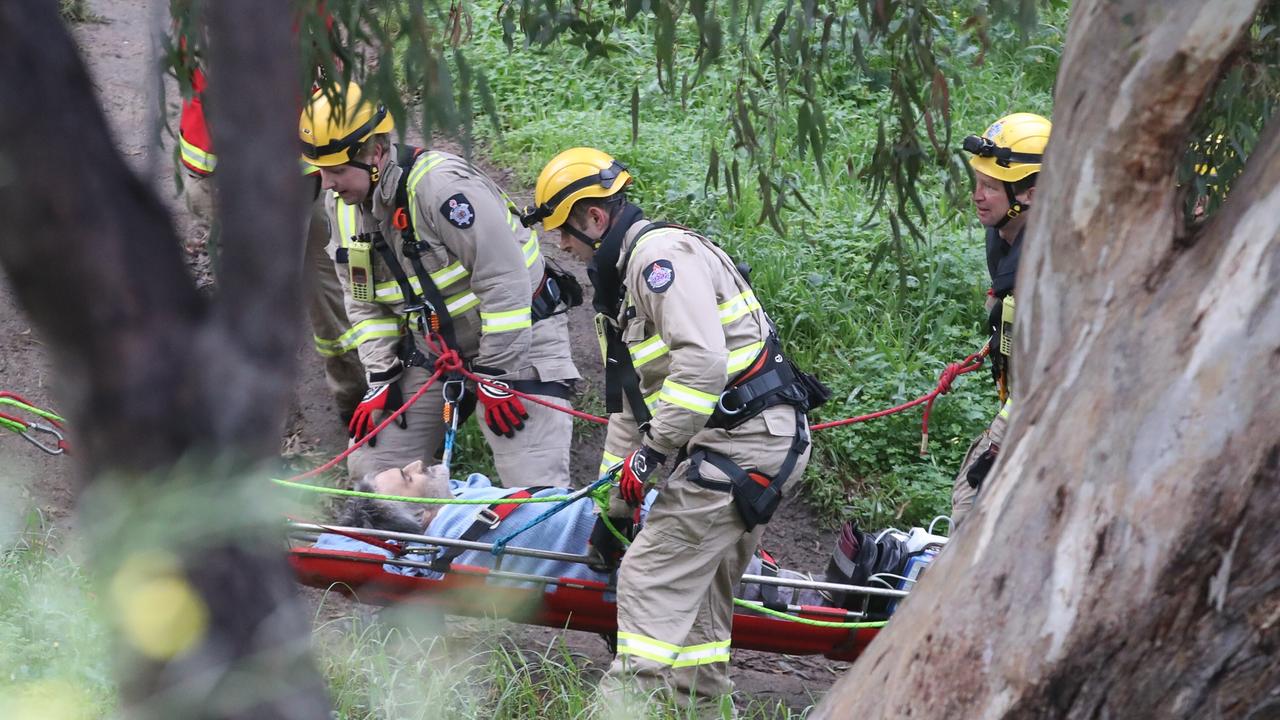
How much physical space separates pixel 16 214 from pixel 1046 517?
4.99 ft

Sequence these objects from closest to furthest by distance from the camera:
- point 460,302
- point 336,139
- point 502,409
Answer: point 336,139
point 502,409
point 460,302

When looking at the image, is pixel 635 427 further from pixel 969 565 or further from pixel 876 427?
pixel 969 565

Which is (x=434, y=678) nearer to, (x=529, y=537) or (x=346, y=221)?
(x=529, y=537)

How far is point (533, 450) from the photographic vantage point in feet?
17.7

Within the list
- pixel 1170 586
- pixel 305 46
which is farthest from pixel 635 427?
pixel 1170 586

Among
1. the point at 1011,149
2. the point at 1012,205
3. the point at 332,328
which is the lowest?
the point at 332,328

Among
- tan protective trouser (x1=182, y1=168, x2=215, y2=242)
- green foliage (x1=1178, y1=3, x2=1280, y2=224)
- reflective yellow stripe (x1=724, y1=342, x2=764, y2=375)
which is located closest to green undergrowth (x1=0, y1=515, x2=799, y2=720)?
reflective yellow stripe (x1=724, y1=342, x2=764, y2=375)

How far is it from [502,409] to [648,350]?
1100 millimetres

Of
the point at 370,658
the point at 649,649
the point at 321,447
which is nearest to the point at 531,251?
the point at 321,447

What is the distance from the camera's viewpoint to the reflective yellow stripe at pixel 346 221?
549 centimetres

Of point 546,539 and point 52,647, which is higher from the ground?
point 52,647

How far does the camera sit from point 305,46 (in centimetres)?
259

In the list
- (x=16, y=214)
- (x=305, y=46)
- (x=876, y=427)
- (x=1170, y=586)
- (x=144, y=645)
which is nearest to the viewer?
(x=16, y=214)

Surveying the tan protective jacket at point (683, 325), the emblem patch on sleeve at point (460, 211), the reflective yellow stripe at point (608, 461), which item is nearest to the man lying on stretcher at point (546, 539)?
the reflective yellow stripe at point (608, 461)
